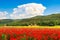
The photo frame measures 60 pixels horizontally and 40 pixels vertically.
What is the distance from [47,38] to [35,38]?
1.88 ft

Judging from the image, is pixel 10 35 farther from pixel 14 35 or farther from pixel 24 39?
pixel 24 39

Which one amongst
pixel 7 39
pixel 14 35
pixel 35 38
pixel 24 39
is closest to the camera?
pixel 24 39

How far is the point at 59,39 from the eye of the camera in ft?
29.0

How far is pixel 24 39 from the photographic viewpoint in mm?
8078

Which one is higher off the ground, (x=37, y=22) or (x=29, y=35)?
(x=37, y=22)

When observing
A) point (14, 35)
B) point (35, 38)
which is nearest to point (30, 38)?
point (35, 38)

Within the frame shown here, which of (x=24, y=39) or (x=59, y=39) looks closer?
(x=24, y=39)

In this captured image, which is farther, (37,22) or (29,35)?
(37,22)

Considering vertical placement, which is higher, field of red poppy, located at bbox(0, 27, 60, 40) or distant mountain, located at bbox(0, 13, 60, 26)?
distant mountain, located at bbox(0, 13, 60, 26)

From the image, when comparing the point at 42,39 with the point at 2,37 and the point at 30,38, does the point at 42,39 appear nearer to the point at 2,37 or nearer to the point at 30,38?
the point at 30,38

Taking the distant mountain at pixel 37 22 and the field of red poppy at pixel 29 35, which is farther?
the distant mountain at pixel 37 22

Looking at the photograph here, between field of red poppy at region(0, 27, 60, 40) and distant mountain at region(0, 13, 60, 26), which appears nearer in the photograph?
field of red poppy at region(0, 27, 60, 40)

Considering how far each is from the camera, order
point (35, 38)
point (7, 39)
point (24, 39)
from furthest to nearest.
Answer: point (7, 39) < point (35, 38) < point (24, 39)

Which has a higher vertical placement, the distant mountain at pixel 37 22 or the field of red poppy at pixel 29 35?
the distant mountain at pixel 37 22
